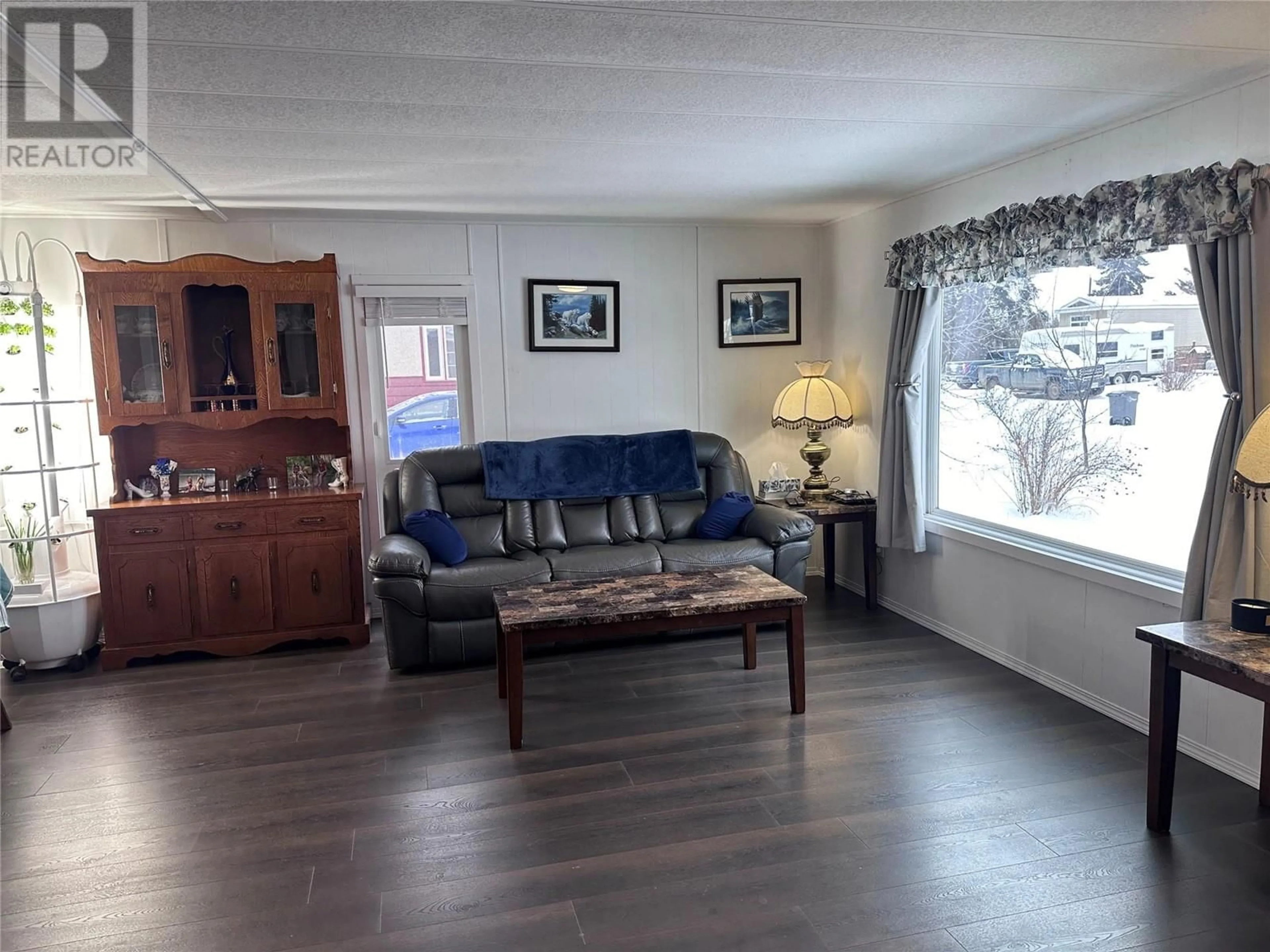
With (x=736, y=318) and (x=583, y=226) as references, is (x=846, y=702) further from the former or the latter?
(x=583, y=226)

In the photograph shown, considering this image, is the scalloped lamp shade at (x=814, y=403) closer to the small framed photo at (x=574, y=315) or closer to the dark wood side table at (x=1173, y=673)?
the small framed photo at (x=574, y=315)

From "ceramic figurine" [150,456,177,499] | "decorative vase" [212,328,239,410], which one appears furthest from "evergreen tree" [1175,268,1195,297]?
"ceramic figurine" [150,456,177,499]

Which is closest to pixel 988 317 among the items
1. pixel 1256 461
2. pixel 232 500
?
pixel 1256 461

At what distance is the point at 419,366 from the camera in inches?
204

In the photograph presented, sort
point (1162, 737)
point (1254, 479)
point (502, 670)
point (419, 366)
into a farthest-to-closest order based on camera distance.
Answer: point (419, 366) → point (502, 670) → point (1162, 737) → point (1254, 479)

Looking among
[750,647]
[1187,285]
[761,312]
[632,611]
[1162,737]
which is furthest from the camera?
[761,312]

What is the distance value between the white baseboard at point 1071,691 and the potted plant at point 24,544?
468 centimetres

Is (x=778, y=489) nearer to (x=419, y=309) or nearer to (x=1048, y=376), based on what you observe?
(x=1048, y=376)

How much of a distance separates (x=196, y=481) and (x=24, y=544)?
0.86m

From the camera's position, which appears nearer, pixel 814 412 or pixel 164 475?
pixel 164 475

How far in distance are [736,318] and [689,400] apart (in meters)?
0.64

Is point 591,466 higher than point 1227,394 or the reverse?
→ the reverse

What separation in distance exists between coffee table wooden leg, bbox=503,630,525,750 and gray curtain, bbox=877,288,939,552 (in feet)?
7.92

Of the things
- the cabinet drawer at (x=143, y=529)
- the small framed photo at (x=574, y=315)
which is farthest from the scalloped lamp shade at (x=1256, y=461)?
the cabinet drawer at (x=143, y=529)
